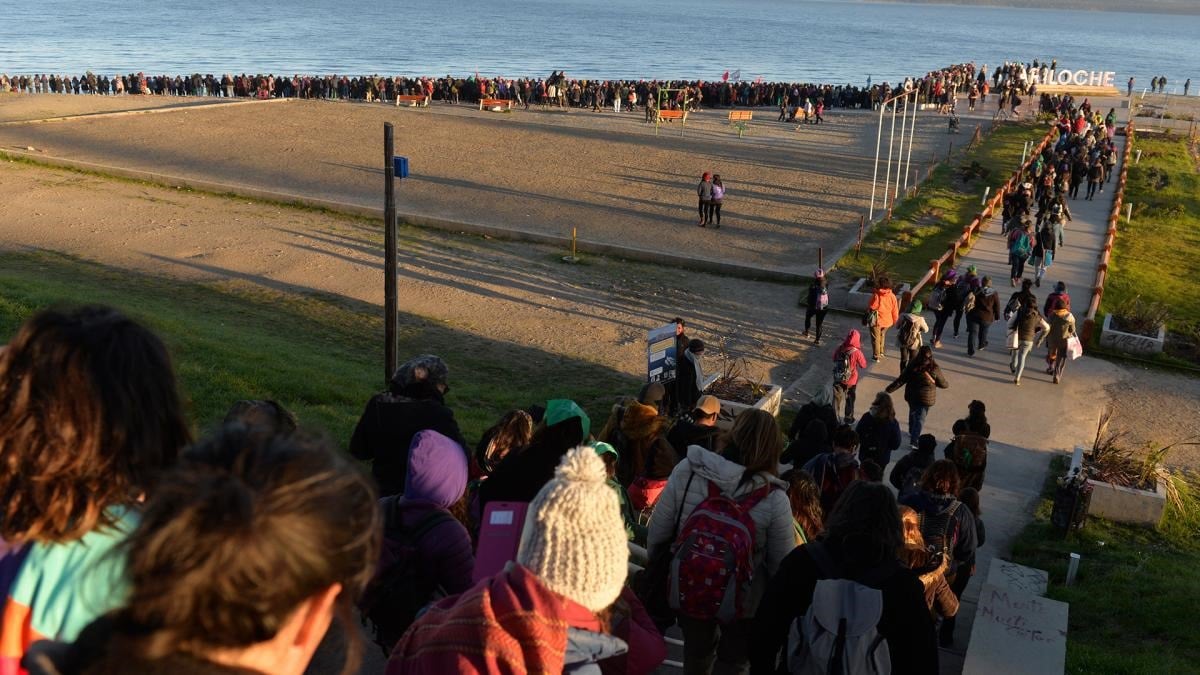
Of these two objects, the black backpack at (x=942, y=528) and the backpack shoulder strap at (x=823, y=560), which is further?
the black backpack at (x=942, y=528)

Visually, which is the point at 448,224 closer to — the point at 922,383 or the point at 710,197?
the point at 710,197

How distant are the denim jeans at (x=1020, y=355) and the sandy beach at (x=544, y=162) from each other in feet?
19.5

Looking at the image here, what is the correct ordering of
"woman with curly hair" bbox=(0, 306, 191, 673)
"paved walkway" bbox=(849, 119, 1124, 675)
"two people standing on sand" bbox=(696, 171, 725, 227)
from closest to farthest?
"woman with curly hair" bbox=(0, 306, 191, 673)
"paved walkway" bbox=(849, 119, 1124, 675)
"two people standing on sand" bbox=(696, 171, 725, 227)

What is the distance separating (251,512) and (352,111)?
43.2m

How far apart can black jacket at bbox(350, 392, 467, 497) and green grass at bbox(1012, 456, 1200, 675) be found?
4.12 m

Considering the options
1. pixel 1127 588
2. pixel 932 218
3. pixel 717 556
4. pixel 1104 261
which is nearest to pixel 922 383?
pixel 1127 588

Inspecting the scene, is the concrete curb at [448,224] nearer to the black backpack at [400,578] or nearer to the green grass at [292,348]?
the green grass at [292,348]

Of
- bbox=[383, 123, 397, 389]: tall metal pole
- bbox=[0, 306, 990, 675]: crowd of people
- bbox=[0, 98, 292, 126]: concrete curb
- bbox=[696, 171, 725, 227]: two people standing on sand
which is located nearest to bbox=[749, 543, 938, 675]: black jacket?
bbox=[0, 306, 990, 675]: crowd of people

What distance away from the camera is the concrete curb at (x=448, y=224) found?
20578 millimetres

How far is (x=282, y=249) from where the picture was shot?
2123 centimetres

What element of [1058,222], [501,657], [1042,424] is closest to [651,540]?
[501,657]

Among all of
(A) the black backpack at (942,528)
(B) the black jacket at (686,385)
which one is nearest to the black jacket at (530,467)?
(A) the black backpack at (942,528)

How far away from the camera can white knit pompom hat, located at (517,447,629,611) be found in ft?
8.54

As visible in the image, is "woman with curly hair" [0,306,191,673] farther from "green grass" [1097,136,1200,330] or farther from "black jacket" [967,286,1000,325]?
"green grass" [1097,136,1200,330]
